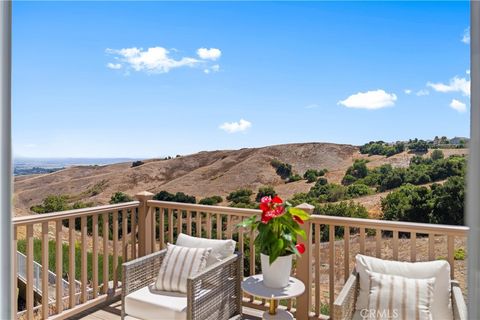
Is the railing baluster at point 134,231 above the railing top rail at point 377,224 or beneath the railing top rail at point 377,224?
beneath

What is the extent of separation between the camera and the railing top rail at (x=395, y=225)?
240 centimetres

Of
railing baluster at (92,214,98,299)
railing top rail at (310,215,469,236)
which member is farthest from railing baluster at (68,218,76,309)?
railing top rail at (310,215,469,236)

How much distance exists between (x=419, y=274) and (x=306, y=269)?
882 mm

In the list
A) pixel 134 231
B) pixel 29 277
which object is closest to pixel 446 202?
pixel 134 231

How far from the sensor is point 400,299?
2.17 m

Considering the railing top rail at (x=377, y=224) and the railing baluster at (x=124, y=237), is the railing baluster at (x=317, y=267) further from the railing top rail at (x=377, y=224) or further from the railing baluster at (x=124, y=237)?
the railing baluster at (x=124, y=237)

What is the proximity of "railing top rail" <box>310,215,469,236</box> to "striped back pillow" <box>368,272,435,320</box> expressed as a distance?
1.22 feet

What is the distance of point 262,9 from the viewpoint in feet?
20.8

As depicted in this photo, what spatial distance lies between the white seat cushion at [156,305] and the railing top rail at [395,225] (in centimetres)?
118

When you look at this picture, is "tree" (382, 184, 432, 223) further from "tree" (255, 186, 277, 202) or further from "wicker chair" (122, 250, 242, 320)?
"wicker chair" (122, 250, 242, 320)

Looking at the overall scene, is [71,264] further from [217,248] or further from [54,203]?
[54,203]

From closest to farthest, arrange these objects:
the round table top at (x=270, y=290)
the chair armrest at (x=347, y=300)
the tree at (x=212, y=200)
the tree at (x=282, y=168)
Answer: the chair armrest at (x=347, y=300), the round table top at (x=270, y=290), the tree at (x=212, y=200), the tree at (x=282, y=168)

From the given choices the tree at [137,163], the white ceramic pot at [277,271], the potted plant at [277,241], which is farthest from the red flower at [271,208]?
the tree at [137,163]

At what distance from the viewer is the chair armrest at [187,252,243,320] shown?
7.95 feet
